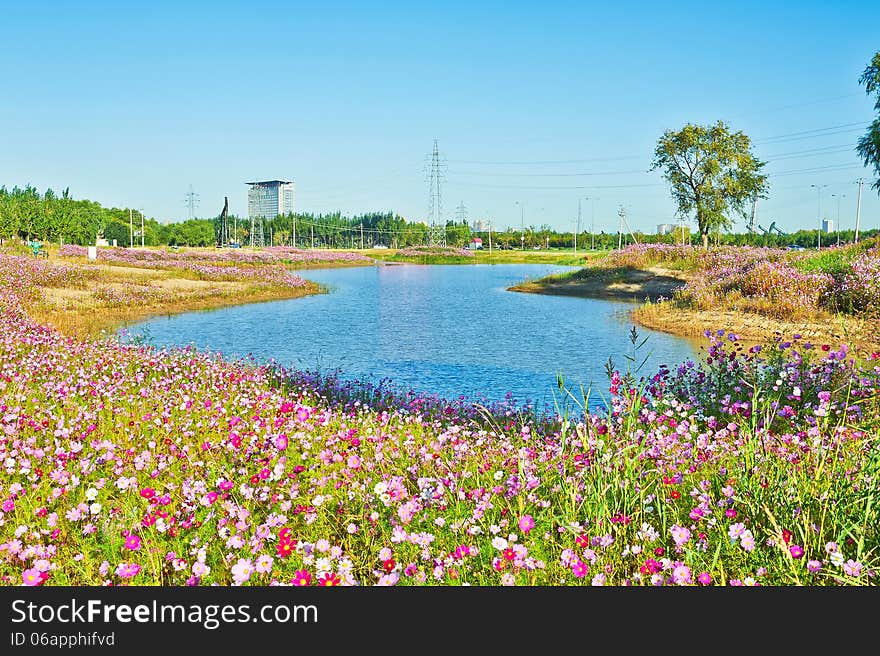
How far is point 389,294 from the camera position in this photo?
3638 centimetres

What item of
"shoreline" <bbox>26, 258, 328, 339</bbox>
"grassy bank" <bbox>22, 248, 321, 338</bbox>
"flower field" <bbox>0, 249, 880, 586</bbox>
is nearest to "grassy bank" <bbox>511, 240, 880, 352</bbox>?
"flower field" <bbox>0, 249, 880, 586</bbox>

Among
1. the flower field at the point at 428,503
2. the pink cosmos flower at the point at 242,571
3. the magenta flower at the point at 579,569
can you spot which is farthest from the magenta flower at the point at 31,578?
the magenta flower at the point at 579,569

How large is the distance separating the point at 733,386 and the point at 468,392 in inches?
179

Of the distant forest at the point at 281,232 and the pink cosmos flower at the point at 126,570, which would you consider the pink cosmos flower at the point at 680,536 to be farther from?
the distant forest at the point at 281,232

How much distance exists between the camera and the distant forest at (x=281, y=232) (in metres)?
68.8

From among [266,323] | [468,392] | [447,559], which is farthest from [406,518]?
[266,323]

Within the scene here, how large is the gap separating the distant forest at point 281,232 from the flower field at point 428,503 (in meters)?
30.4

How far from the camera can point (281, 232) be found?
143 metres

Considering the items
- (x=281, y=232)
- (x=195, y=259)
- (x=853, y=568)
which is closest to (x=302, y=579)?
(x=853, y=568)

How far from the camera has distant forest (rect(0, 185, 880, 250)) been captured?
6875 centimetres

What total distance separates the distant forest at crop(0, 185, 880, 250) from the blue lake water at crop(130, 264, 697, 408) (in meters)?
15.6

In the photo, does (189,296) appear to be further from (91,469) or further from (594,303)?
(91,469)

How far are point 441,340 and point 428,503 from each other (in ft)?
45.0

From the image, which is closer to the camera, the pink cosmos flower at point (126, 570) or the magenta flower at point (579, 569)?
the magenta flower at point (579, 569)
